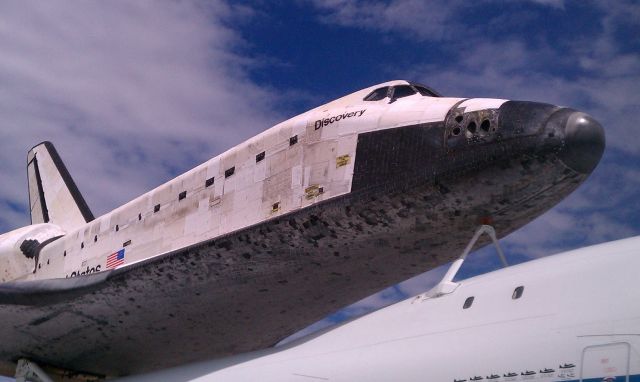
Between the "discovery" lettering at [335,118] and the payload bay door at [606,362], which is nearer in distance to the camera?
the payload bay door at [606,362]

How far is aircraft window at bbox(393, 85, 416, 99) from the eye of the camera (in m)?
9.84

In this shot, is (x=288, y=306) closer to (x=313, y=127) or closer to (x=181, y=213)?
(x=181, y=213)

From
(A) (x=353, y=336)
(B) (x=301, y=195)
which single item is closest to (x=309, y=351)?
(A) (x=353, y=336)

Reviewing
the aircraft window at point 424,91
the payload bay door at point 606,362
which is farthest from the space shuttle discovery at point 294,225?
the payload bay door at point 606,362

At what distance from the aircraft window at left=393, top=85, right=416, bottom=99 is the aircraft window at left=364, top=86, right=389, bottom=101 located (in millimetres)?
140

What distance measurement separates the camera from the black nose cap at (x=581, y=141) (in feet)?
24.6

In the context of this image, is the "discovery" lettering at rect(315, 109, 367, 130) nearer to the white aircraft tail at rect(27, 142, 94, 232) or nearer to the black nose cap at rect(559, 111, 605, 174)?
the black nose cap at rect(559, 111, 605, 174)

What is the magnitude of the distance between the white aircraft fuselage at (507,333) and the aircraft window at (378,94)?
3294 mm

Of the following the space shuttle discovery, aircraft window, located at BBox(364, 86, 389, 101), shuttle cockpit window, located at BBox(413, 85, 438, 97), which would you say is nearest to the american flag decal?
the space shuttle discovery

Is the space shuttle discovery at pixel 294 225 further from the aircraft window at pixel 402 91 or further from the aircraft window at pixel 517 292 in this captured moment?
the aircraft window at pixel 517 292

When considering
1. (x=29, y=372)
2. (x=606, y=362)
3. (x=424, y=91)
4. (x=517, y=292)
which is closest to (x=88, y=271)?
(x=29, y=372)

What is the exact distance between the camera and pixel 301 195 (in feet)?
32.5

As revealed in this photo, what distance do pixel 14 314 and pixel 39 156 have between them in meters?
11.6

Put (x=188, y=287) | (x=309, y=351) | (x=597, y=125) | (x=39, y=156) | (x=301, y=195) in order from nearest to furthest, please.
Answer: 1. (x=597, y=125)
2. (x=309, y=351)
3. (x=301, y=195)
4. (x=188, y=287)
5. (x=39, y=156)
